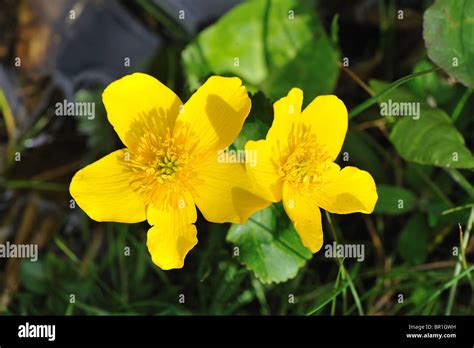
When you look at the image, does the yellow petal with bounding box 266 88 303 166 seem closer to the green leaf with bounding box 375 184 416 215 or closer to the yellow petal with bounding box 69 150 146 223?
the yellow petal with bounding box 69 150 146 223

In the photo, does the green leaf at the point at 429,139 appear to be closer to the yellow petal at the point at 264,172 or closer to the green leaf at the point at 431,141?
the green leaf at the point at 431,141

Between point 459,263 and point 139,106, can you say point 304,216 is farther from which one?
point 459,263

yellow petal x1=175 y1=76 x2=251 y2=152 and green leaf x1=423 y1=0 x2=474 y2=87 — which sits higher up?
green leaf x1=423 y1=0 x2=474 y2=87

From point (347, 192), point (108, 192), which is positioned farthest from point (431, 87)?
point (108, 192)

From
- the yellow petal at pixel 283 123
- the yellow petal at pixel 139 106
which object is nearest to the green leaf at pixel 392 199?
the yellow petal at pixel 283 123

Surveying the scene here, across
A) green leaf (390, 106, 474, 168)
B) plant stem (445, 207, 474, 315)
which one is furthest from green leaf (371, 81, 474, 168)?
plant stem (445, 207, 474, 315)

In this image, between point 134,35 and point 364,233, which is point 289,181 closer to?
point 364,233
